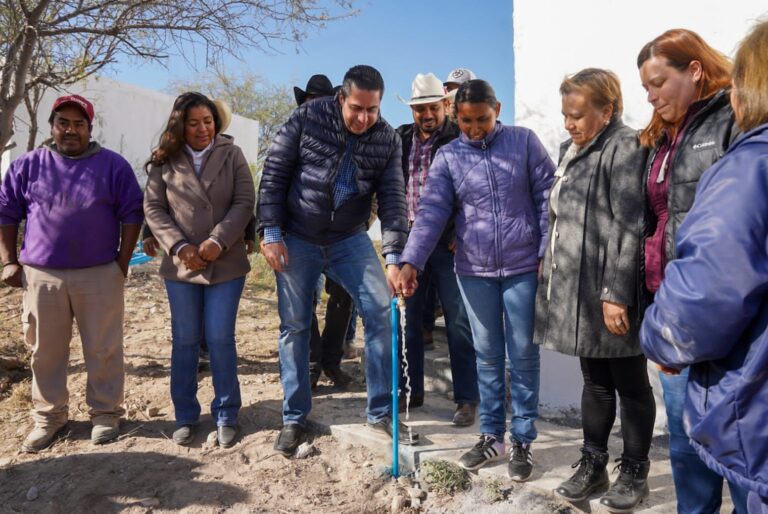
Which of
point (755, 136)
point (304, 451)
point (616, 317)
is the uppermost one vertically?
point (755, 136)

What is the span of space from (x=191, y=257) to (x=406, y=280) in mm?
1239

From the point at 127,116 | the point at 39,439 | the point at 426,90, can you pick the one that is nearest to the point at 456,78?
the point at 426,90

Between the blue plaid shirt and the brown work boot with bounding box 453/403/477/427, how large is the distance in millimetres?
1111

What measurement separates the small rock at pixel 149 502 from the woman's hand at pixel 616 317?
2451 millimetres

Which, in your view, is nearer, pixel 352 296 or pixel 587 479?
pixel 587 479

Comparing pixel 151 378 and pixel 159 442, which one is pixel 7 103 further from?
pixel 159 442

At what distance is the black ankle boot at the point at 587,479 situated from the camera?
2934 mm

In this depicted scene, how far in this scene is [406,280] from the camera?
3.40 meters

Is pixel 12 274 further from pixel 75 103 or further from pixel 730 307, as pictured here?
pixel 730 307

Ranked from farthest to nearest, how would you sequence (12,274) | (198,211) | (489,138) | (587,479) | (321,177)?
(12,274) → (198,211) → (321,177) → (489,138) → (587,479)

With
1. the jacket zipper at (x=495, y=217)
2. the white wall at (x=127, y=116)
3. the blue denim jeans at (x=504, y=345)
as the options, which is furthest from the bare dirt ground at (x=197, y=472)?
the white wall at (x=127, y=116)

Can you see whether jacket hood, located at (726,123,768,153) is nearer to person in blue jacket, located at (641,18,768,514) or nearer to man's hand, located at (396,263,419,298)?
person in blue jacket, located at (641,18,768,514)

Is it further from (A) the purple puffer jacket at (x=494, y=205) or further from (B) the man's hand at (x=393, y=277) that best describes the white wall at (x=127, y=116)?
(A) the purple puffer jacket at (x=494, y=205)

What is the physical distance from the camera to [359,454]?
370cm
